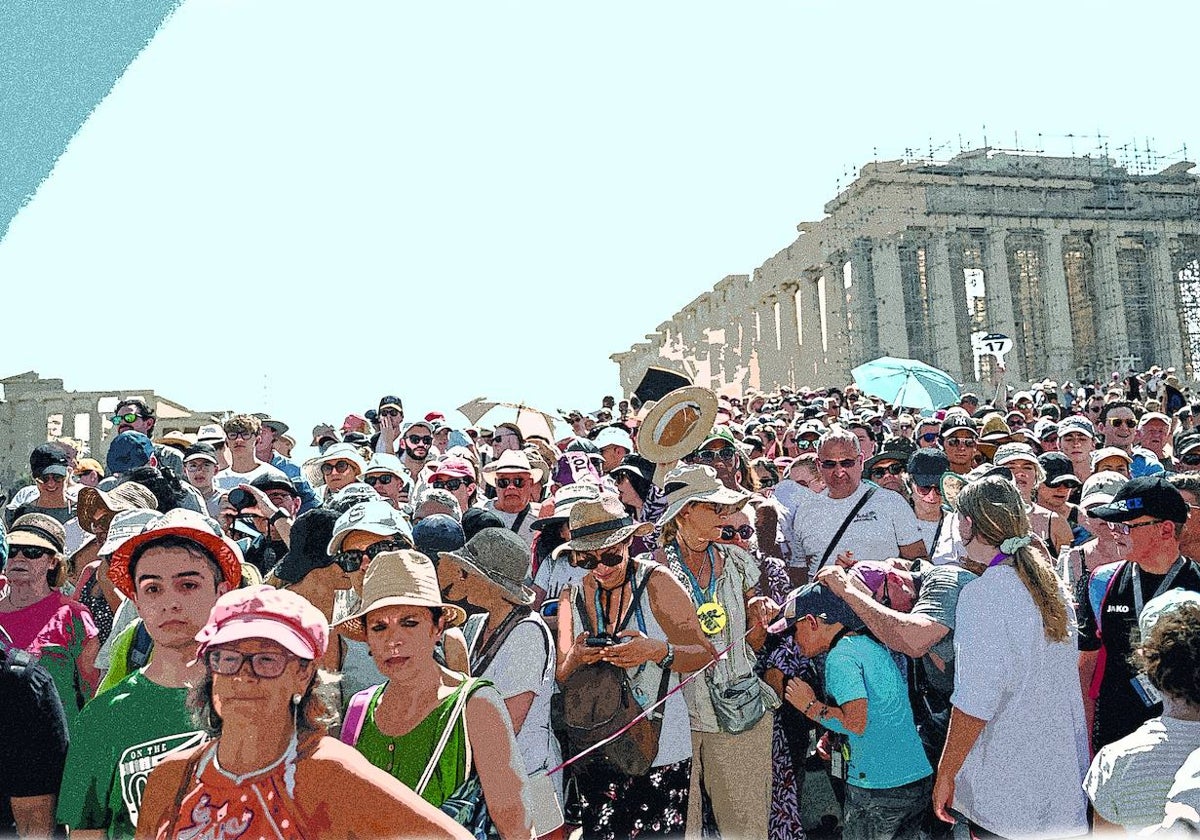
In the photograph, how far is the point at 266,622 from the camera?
310cm

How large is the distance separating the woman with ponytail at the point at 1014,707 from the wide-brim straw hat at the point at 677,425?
15.1 ft

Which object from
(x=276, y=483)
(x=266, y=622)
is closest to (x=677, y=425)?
(x=276, y=483)

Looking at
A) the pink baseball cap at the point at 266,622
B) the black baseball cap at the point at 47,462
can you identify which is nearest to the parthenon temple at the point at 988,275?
the black baseball cap at the point at 47,462

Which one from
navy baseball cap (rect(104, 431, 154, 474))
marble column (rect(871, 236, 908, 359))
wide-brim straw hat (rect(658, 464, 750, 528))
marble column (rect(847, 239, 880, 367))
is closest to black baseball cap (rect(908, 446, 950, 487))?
wide-brim straw hat (rect(658, 464, 750, 528))

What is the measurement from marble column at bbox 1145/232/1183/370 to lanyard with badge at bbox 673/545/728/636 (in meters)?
53.2

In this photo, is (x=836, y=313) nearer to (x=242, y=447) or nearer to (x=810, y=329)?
(x=810, y=329)

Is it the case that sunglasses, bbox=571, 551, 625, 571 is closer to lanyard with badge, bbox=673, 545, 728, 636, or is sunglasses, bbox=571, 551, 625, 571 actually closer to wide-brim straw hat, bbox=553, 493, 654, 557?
wide-brim straw hat, bbox=553, 493, 654, 557

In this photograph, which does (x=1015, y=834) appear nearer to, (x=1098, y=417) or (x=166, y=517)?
(x=166, y=517)

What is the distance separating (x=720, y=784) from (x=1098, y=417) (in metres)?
10.5

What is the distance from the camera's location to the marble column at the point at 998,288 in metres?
51.2

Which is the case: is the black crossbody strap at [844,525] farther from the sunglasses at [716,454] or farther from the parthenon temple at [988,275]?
the parthenon temple at [988,275]

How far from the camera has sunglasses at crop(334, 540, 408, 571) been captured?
551 centimetres

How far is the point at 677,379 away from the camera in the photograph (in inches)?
595

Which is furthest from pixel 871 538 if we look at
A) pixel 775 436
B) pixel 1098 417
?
pixel 1098 417
